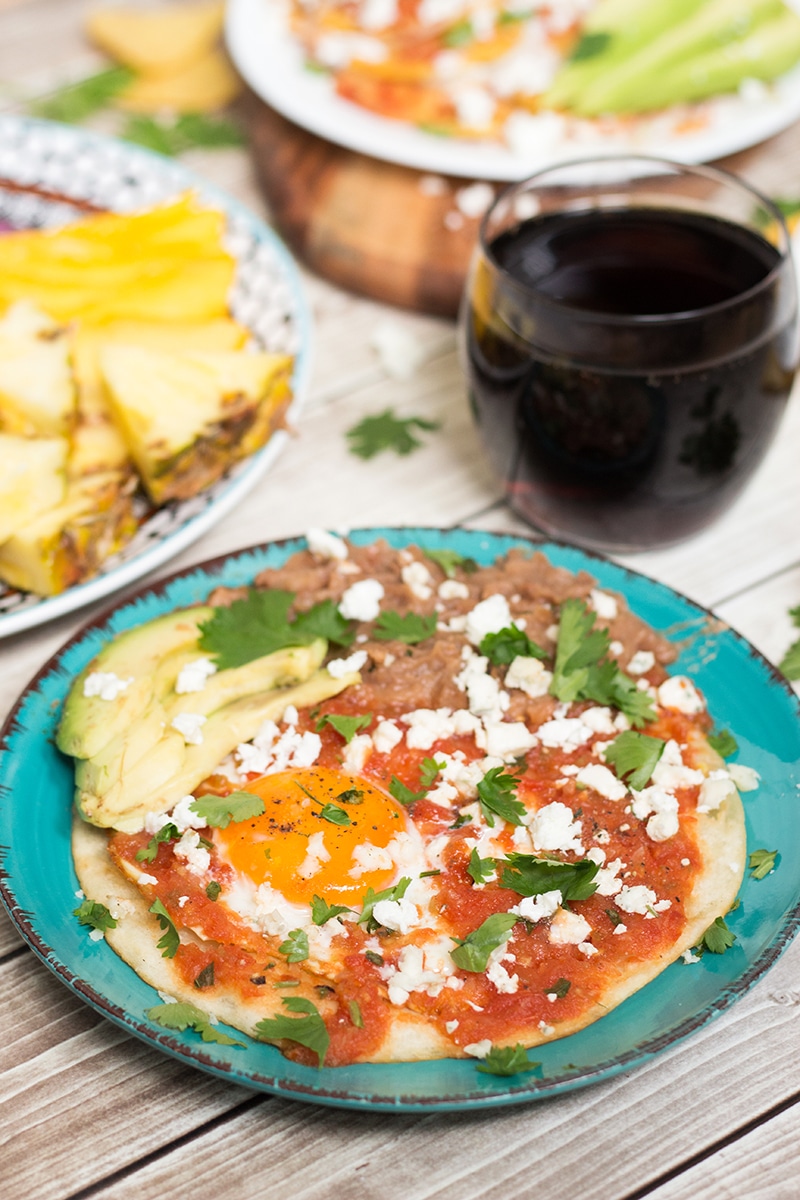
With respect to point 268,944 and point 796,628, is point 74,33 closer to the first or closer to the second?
point 796,628

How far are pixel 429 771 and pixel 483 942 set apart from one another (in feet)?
1.04

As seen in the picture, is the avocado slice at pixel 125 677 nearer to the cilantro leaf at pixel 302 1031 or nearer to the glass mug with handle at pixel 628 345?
the cilantro leaf at pixel 302 1031

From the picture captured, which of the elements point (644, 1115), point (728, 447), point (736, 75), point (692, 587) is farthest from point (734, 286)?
point (644, 1115)

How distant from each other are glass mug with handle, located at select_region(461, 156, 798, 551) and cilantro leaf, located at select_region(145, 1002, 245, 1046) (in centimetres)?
130

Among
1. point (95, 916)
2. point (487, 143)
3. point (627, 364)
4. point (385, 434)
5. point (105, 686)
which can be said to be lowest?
point (385, 434)

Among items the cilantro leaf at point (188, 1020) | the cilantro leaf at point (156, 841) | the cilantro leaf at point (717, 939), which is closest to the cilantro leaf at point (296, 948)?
the cilantro leaf at point (188, 1020)

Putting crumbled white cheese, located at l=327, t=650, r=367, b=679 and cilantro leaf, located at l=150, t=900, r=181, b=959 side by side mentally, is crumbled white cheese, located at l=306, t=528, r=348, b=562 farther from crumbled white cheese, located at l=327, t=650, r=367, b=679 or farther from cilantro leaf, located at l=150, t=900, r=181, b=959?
cilantro leaf, located at l=150, t=900, r=181, b=959

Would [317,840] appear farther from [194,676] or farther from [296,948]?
[194,676]

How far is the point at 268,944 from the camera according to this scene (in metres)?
1.83

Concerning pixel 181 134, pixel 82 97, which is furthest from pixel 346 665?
pixel 82 97

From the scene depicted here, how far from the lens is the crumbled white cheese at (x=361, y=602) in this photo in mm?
2191

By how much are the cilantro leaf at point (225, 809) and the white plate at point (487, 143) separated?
1847mm

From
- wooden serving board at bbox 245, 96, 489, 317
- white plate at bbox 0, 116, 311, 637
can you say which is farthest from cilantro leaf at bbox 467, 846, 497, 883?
wooden serving board at bbox 245, 96, 489, 317

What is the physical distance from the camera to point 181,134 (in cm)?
395
